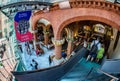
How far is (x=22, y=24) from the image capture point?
620 inches

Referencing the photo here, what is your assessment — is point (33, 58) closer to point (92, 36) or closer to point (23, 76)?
point (92, 36)

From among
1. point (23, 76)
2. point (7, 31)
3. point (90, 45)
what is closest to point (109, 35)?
point (90, 45)

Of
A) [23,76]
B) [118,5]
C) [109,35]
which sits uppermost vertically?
[118,5]

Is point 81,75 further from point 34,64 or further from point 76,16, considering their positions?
point 34,64

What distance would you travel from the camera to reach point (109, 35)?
68.5 ft

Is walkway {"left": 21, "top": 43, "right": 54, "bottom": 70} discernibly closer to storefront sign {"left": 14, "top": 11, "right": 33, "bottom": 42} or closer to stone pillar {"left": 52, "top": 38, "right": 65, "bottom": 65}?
stone pillar {"left": 52, "top": 38, "right": 65, "bottom": 65}

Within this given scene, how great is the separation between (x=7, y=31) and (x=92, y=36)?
8.71m

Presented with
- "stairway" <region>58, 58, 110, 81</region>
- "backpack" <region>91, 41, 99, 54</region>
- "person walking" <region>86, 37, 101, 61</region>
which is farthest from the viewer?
"backpack" <region>91, 41, 99, 54</region>

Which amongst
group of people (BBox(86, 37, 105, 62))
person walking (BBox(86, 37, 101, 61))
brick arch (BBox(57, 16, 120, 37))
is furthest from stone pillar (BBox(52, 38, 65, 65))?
person walking (BBox(86, 37, 101, 61))

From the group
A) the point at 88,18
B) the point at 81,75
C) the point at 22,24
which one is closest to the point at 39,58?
the point at 22,24

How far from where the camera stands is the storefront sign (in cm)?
1493

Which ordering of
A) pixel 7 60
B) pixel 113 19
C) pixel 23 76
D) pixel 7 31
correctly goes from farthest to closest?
pixel 113 19 < pixel 7 31 < pixel 7 60 < pixel 23 76

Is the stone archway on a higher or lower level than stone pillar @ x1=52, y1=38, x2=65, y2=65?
higher

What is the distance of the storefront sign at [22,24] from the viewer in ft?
49.0
